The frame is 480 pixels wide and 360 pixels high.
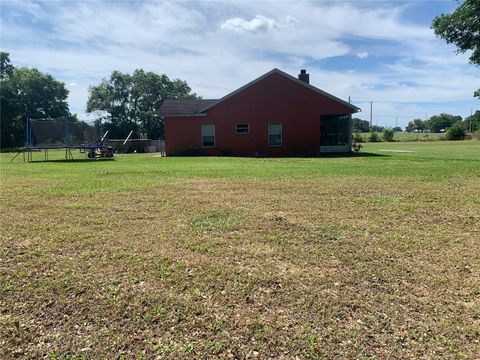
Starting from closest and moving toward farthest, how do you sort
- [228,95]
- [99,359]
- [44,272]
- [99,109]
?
[99,359] < [44,272] < [228,95] < [99,109]

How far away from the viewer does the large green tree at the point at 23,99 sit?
155 ft

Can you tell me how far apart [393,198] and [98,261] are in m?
5.71

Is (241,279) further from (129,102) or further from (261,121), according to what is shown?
(129,102)

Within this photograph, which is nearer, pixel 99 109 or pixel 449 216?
pixel 449 216

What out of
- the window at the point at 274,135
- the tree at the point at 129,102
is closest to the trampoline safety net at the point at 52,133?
the window at the point at 274,135

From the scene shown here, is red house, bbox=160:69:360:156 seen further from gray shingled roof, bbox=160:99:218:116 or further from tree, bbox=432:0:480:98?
tree, bbox=432:0:480:98

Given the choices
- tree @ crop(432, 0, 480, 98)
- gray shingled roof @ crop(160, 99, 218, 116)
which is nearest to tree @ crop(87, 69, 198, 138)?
gray shingled roof @ crop(160, 99, 218, 116)

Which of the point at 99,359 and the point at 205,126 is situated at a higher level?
the point at 205,126

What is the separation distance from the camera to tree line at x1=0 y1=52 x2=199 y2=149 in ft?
158

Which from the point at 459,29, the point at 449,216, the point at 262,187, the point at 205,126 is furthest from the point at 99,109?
the point at 449,216

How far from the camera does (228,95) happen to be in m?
24.6

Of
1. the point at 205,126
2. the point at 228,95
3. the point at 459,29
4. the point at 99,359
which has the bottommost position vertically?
the point at 99,359

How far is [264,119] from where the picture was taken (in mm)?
24906

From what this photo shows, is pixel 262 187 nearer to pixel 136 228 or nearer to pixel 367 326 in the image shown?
pixel 136 228
